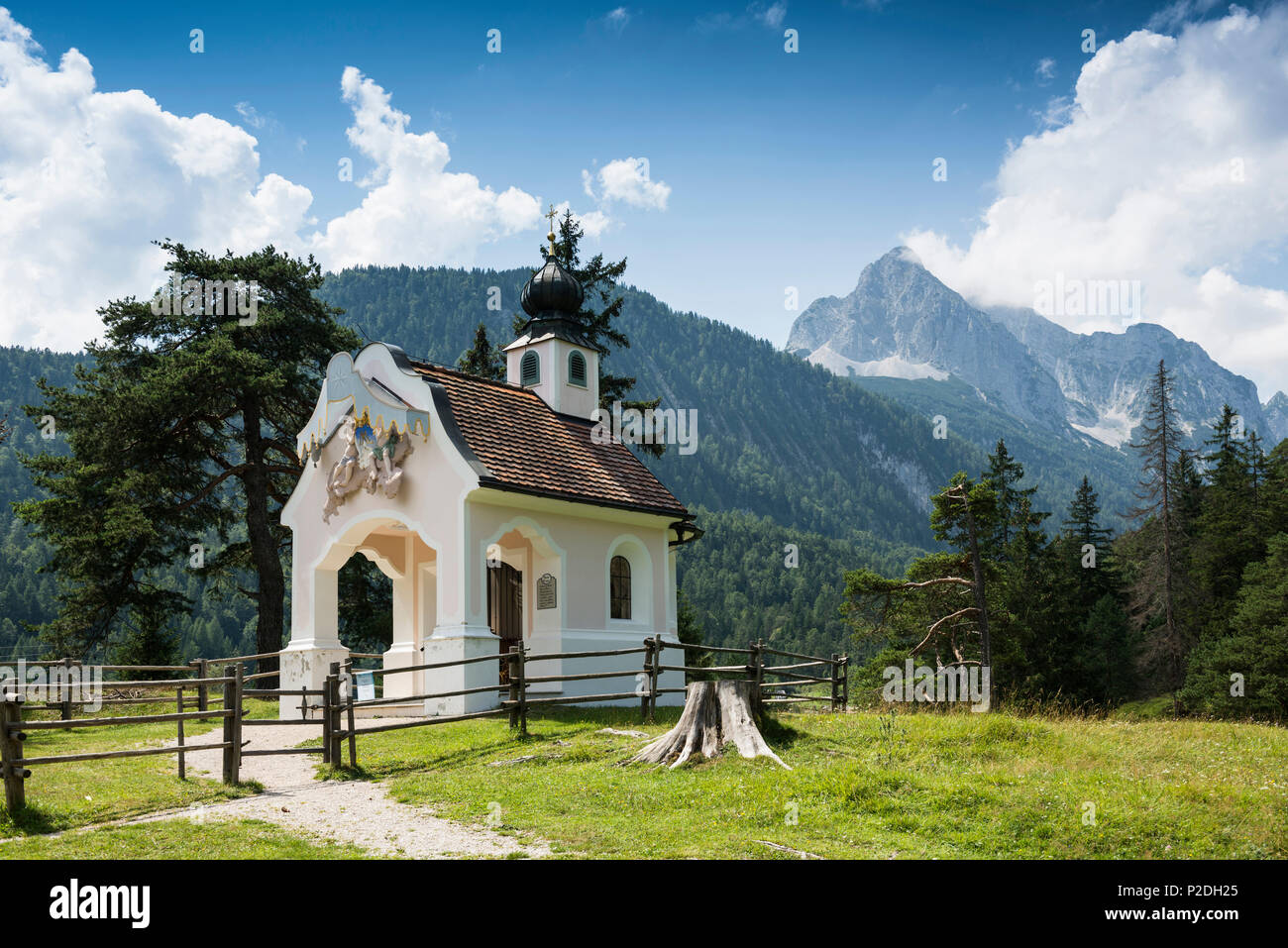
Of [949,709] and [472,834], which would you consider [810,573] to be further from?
[472,834]

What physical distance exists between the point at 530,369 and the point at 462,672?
29.6ft

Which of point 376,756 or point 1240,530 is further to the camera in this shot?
point 1240,530

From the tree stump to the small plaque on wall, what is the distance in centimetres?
904

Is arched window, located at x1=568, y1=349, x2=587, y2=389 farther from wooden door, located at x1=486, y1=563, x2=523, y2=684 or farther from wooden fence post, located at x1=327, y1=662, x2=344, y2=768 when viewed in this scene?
wooden fence post, located at x1=327, y1=662, x2=344, y2=768

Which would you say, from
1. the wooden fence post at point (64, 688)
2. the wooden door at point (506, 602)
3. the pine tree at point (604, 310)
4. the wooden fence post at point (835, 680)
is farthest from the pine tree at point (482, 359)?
the wooden fence post at point (835, 680)

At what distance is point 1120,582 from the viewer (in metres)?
57.0

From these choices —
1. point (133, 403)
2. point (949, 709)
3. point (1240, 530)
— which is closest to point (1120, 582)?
point (1240, 530)

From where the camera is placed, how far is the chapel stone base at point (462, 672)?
18938 millimetres

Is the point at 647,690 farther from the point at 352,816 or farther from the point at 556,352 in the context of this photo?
the point at 556,352

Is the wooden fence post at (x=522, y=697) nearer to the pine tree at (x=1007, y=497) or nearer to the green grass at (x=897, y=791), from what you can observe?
the green grass at (x=897, y=791)

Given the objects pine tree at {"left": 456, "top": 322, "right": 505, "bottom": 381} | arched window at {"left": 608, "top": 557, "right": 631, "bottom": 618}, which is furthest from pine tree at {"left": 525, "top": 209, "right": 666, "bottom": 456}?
arched window at {"left": 608, "top": 557, "right": 631, "bottom": 618}

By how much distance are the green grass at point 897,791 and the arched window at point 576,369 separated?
39.1ft

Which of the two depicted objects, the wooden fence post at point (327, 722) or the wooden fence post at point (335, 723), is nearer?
the wooden fence post at point (335, 723)
